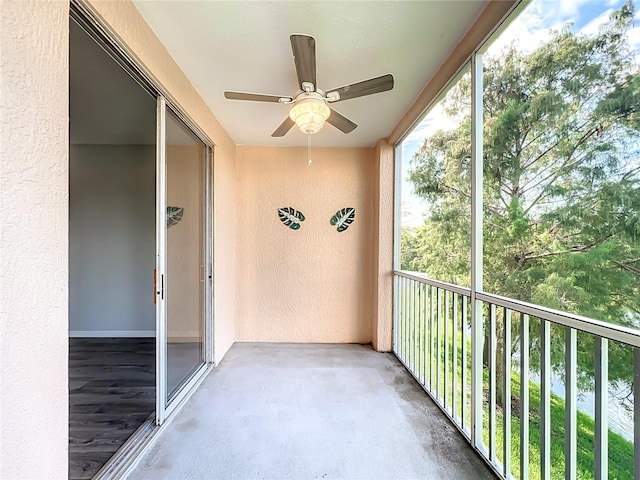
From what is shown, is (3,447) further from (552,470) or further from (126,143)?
(126,143)

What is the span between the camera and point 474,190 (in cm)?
181

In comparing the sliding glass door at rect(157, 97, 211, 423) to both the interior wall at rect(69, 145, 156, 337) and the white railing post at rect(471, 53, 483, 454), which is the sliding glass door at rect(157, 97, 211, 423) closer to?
the interior wall at rect(69, 145, 156, 337)

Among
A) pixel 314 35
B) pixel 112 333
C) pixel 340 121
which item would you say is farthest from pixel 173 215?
pixel 112 333

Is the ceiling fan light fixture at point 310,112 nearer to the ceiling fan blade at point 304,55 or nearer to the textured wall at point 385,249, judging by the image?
the ceiling fan blade at point 304,55

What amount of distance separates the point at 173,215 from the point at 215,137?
1072 millimetres

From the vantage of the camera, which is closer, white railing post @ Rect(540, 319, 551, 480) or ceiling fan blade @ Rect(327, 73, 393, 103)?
white railing post @ Rect(540, 319, 551, 480)

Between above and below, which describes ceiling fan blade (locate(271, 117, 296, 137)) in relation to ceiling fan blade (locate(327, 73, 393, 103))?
below

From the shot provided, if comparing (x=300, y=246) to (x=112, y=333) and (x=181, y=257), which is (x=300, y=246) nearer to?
(x=181, y=257)

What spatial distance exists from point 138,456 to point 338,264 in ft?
8.61

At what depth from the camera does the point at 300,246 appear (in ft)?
12.6

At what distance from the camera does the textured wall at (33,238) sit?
3.05ft

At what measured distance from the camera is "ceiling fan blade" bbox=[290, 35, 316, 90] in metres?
1.41

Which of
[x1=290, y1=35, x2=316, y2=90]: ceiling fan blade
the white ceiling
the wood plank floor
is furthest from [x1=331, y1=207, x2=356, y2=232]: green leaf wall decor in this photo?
the wood plank floor

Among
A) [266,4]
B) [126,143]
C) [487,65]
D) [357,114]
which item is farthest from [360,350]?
[126,143]
